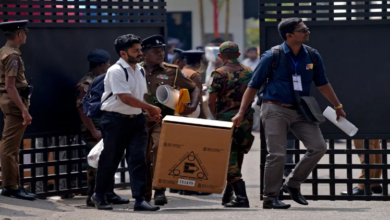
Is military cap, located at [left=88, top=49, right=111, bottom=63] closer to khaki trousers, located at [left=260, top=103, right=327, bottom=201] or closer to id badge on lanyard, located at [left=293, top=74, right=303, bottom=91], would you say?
khaki trousers, located at [left=260, top=103, right=327, bottom=201]

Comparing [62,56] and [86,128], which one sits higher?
[62,56]

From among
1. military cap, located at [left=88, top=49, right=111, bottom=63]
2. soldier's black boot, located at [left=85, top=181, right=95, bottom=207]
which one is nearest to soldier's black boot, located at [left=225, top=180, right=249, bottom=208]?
soldier's black boot, located at [left=85, top=181, right=95, bottom=207]

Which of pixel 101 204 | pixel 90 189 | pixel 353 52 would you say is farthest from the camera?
pixel 90 189

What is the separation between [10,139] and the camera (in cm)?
819

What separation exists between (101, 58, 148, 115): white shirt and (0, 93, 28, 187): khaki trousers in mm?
1125

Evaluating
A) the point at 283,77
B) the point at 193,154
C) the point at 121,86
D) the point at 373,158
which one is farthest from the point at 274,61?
the point at 373,158

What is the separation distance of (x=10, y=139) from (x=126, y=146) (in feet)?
4.29

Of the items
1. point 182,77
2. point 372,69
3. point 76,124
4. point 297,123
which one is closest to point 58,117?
point 76,124

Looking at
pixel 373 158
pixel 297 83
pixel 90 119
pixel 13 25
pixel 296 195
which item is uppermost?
pixel 13 25

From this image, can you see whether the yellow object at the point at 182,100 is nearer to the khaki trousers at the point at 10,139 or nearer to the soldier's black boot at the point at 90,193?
the soldier's black boot at the point at 90,193

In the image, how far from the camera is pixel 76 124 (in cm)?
908

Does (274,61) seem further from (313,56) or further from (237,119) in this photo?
(237,119)

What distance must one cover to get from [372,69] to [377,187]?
1569mm

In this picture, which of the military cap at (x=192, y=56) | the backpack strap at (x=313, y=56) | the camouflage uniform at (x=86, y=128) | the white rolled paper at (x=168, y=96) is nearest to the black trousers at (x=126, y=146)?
the white rolled paper at (x=168, y=96)
